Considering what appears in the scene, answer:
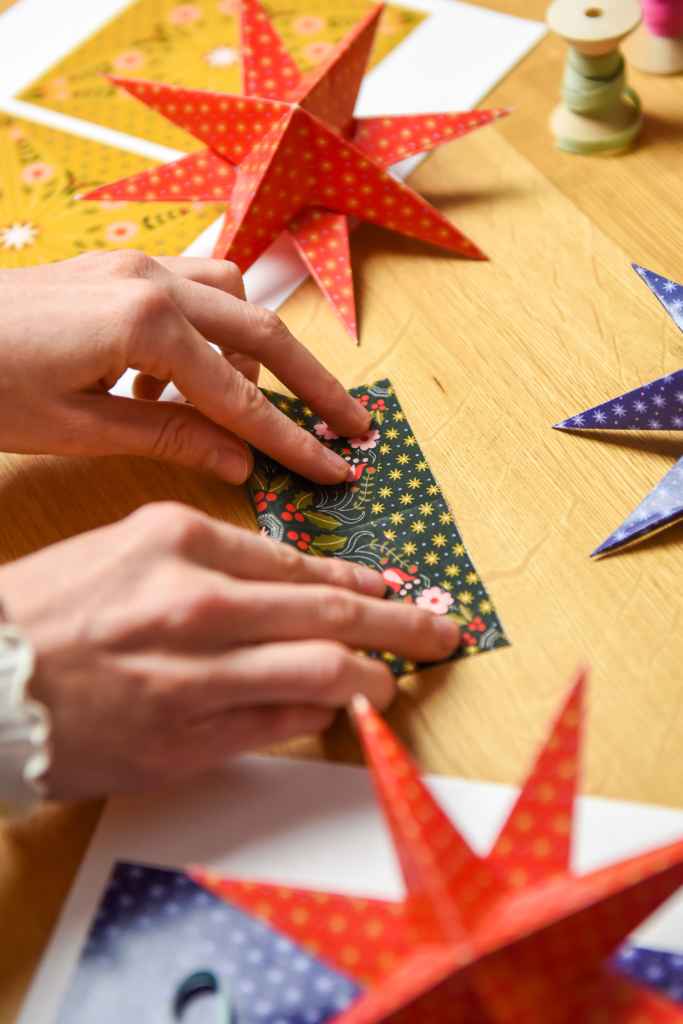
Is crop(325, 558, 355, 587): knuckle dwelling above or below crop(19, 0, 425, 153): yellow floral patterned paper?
below

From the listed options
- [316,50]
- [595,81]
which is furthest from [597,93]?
[316,50]

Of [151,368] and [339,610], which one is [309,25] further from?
[339,610]

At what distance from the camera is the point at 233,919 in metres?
0.56

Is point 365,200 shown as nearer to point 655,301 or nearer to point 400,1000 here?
point 655,301

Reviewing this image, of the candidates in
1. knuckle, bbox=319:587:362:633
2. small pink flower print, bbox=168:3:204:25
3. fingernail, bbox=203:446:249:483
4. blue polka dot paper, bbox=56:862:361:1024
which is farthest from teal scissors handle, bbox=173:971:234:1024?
small pink flower print, bbox=168:3:204:25

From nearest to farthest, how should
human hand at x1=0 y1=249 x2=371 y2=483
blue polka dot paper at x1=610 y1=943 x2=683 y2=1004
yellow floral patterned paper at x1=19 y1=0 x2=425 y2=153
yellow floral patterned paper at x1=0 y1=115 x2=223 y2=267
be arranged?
blue polka dot paper at x1=610 y1=943 x2=683 y2=1004
human hand at x1=0 y1=249 x2=371 y2=483
yellow floral patterned paper at x1=0 y1=115 x2=223 y2=267
yellow floral patterned paper at x1=19 y1=0 x2=425 y2=153

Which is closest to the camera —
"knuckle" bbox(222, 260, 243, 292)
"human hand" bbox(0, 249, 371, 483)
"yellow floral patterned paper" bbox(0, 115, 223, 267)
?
"human hand" bbox(0, 249, 371, 483)

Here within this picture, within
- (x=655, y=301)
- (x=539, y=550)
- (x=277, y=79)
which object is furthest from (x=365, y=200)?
(x=539, y=550)

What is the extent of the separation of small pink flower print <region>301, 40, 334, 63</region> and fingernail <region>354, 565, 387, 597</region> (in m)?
0.81

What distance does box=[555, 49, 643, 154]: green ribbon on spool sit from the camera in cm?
92

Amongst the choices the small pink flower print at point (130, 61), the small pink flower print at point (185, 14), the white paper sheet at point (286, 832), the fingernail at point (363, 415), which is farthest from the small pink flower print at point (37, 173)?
the white paper sheet at point (286, 832)

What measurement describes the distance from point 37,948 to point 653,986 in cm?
41

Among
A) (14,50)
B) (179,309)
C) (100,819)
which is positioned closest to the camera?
(100,819)

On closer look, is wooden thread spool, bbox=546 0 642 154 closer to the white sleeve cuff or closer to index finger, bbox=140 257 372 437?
index finger, bbox=140 257 372 437
